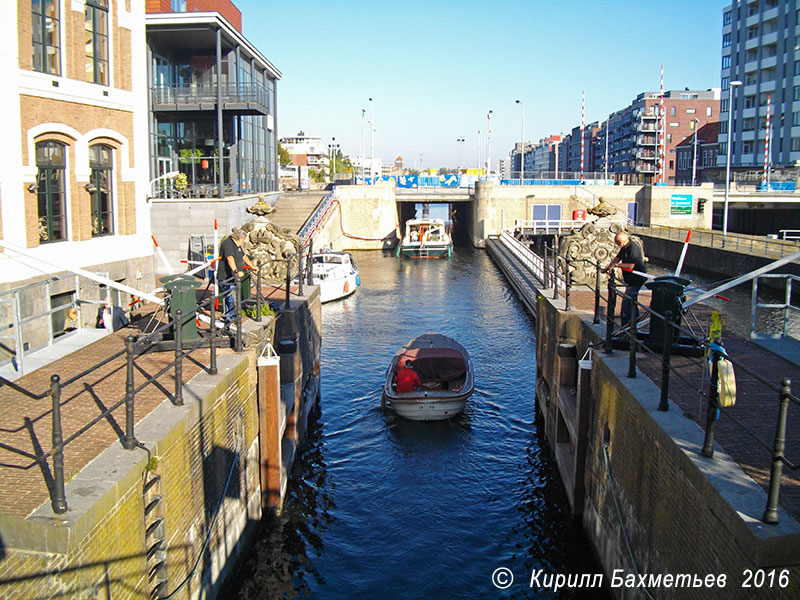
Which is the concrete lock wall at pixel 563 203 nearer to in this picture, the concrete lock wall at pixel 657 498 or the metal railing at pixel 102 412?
the concrete lock wall at pixel 657 498

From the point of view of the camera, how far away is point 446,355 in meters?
17.9

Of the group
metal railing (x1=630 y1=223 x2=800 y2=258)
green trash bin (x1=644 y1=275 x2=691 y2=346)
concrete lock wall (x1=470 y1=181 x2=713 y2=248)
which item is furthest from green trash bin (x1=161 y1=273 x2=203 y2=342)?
concrete lock wall (x1=470 y1=181 x2=713 y2=248)

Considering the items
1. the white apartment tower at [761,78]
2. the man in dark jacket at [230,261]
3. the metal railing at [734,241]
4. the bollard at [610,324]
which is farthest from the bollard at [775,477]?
the white apartment tower at [761,78]

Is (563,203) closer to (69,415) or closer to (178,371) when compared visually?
(178,371)

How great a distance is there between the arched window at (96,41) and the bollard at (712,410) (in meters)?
15.2

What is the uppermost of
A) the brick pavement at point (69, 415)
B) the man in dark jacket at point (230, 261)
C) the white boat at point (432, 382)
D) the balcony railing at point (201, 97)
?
the balcony railing at point (201, 97)

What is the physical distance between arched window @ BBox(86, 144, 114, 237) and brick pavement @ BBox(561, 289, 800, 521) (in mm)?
12871

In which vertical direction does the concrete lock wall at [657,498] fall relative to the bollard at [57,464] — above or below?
below

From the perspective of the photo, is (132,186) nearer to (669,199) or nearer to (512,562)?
(512,562)

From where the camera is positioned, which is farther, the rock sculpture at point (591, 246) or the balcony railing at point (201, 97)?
the balcony railing at point (201, 97)

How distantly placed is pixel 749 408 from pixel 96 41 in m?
15.8

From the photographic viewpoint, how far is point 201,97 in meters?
35.9

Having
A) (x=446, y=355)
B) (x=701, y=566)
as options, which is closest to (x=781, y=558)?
(x=701, y=566)

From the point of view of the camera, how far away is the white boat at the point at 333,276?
1318 inches
